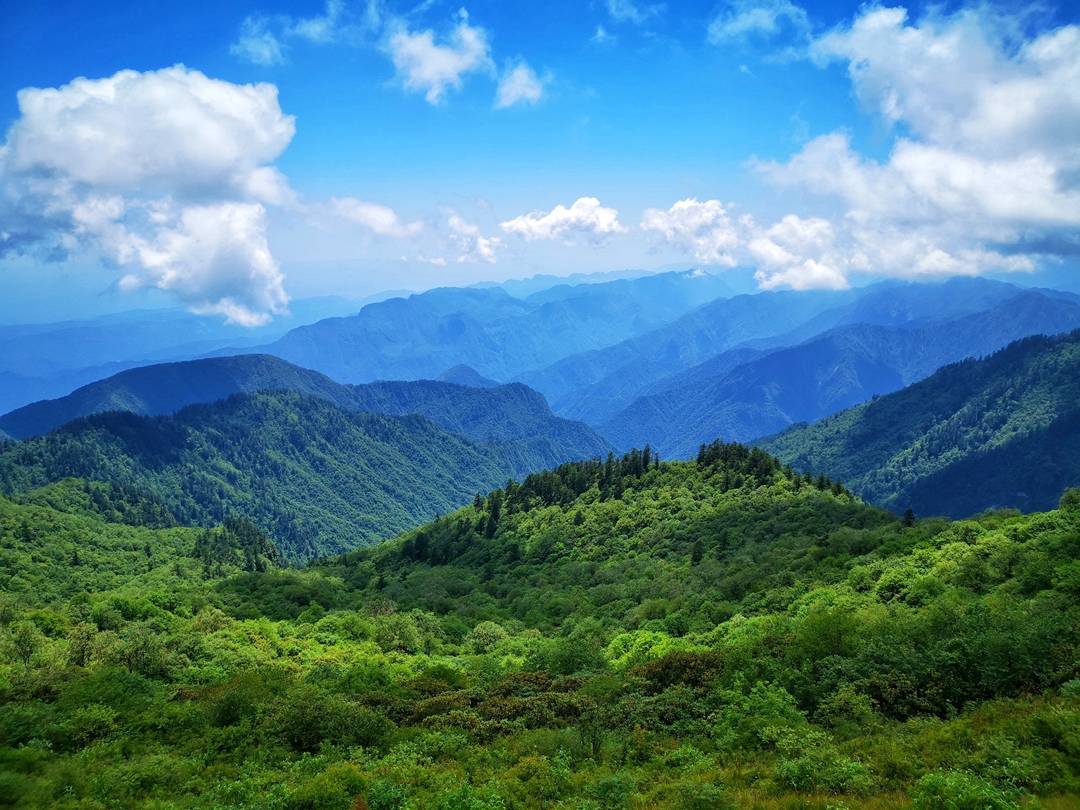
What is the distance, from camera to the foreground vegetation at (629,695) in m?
24.7

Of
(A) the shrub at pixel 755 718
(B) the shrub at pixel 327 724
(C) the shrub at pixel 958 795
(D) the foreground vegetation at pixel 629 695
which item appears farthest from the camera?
(B) the shrub at pixel 327 724

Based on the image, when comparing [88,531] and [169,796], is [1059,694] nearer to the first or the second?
[169,796]

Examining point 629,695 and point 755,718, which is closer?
point 755,718

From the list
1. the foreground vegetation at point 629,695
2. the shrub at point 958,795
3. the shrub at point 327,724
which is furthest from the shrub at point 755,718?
the shrub at point 327,724

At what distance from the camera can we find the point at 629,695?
39281mm

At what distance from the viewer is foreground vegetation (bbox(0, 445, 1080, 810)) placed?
972 inches

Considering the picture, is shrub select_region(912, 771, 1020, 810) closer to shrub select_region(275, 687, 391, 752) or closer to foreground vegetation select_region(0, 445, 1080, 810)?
foreground vegetation select_region(0, 445, 1080, 810)

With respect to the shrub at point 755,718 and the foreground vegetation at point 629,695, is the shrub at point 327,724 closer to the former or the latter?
the foreground vegetation at point 629,695

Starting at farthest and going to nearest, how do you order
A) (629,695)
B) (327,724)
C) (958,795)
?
(629,695) → (327,724) → (958,795)

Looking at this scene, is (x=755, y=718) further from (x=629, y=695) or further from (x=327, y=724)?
(x=327, y=724)

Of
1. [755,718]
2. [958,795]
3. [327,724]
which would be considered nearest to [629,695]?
[755,718]

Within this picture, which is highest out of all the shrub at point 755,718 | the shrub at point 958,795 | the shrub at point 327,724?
the shrub at point 958,795

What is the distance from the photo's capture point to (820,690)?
34.3m

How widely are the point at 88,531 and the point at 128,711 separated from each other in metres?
196
